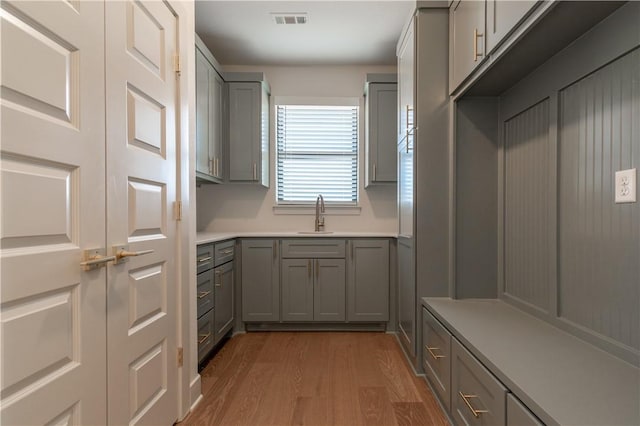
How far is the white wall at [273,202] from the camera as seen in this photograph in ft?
13.0

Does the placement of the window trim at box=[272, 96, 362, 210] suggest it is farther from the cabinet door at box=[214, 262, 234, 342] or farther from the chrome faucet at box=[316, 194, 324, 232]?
the cabinet door at box=[214, 262, 234, 342]

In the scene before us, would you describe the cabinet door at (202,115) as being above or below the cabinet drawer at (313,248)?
above

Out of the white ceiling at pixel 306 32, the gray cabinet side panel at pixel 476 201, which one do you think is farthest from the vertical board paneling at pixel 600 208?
the white ceiling at pixel 306 32

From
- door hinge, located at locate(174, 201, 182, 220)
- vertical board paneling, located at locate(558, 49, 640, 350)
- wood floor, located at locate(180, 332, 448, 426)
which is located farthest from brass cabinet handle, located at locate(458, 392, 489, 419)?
door hinge, located at locate(174, 201, 182, 220)

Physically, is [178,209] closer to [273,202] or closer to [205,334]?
[205,334]

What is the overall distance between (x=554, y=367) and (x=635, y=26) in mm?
1214

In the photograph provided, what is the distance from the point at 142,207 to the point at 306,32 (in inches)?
95.4

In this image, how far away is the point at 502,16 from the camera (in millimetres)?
1591

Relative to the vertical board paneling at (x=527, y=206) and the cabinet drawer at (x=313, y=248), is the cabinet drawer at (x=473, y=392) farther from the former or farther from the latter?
the cabinet drawer at (x=313, y=248)

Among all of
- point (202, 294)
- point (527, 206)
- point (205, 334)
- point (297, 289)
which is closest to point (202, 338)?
point (205, 334)

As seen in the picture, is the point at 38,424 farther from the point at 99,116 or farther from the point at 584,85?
the point at 584,85

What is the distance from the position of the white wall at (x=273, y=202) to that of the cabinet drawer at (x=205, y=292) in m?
1.36

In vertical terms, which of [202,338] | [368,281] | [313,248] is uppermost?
[313,248]

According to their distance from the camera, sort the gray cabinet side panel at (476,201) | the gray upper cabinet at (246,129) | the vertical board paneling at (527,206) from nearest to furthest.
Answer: the vertical board paneling at (527,206), the gray cabinet side panel at (476,201), the gray upper cabinet at (246,129)
